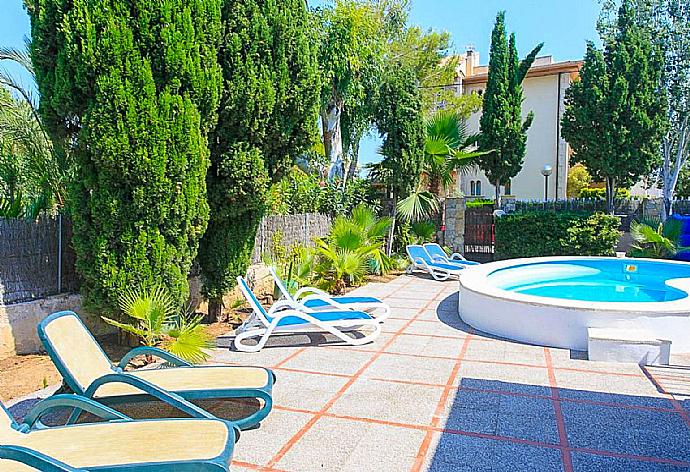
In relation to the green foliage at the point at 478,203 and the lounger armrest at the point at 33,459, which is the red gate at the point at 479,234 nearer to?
the green foliage at the point at 478,203

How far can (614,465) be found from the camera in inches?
151

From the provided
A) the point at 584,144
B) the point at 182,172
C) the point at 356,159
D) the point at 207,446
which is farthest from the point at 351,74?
the point at 207,446

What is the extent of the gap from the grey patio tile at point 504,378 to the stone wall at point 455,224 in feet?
37.3

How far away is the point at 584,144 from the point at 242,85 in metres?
14.0

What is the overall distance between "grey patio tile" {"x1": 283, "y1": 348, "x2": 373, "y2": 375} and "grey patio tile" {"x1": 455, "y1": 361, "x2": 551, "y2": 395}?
1.26 metres

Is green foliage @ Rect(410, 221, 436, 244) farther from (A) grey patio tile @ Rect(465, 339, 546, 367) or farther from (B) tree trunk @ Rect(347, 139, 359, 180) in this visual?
(A) grey patio tile @ Rect(465, 339, 546, 367)

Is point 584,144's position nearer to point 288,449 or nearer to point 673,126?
point 673,126

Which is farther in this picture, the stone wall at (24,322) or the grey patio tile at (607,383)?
the stone wall at (24,322)

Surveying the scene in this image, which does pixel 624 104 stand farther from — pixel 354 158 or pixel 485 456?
pixel 485 456

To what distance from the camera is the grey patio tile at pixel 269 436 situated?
Answer: 3.95m

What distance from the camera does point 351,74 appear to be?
16984 millimetres

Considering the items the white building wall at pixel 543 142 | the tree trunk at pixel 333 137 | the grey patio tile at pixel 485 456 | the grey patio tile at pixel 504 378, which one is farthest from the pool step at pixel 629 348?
the white building wall at pixel 543 142

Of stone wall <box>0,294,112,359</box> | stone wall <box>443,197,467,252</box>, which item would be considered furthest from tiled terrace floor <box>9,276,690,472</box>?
stone wall <box>443,197,467,252</box>

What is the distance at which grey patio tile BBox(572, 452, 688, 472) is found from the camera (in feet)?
12.4
